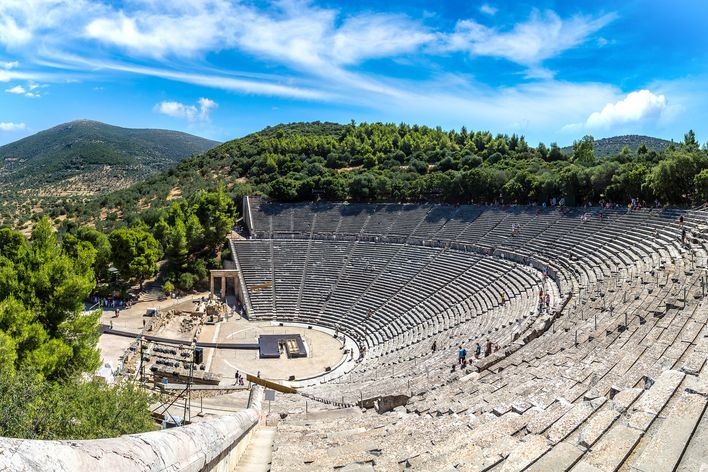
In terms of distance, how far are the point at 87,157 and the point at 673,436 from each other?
448 ft

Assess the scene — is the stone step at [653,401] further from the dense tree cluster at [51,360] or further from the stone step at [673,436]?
the dense tree cluster at [51,360]

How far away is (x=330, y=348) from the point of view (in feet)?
90.2

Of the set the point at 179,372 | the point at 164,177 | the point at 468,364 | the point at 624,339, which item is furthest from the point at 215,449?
the point at 164,177

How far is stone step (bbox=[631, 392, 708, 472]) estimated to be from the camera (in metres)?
4.07

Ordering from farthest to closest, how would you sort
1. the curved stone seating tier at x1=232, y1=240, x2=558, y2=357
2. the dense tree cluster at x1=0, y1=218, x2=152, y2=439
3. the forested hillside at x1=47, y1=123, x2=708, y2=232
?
the forested hillside at x1=47, y1=123, x2=708, y2=232 < the curved stone seating tier at x1=232, y1=240, x2=558, y2=357 < the dense tree cluster at x1=0, y1=218, x2=152, y2=439

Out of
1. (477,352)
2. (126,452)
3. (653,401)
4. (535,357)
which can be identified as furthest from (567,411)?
(477,352)

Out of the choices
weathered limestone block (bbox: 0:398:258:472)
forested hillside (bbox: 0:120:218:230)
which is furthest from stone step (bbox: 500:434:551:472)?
forested hillside (bbox: 0:120:218:230)

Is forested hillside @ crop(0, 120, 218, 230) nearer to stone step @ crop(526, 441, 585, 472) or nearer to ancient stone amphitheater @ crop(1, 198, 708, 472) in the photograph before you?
ancient stone amphitheater @ crop(1, 198, 708, 472)

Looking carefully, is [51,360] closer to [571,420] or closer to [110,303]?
[571,420]

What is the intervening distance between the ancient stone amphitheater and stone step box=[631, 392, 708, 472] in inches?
0.8

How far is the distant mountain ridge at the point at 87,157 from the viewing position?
342 ft

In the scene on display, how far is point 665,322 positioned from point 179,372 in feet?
59.8

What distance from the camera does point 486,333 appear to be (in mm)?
20141

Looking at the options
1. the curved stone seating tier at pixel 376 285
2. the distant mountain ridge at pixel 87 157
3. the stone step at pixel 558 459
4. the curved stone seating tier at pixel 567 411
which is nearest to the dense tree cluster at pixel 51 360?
the curved stone seating tier at pixel 567 411
